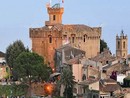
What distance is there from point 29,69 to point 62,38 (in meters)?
18.5

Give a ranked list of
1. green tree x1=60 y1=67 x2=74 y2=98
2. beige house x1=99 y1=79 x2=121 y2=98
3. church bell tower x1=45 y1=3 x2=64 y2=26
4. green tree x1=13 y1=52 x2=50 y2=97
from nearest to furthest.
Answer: beige house x1=99 y1=79 x2=121 y2=98 < green tree x1=60 y1=67 x2=74 y2=98 < green tree x1=13 y1=52 x2=50 y2=97 < church bell tower x1=45 y1=3 x2=64 y2=26

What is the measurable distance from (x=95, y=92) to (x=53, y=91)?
11799 mm

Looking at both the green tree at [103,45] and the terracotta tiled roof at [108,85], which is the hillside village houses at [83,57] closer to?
the terracotta tiled roof at [108,85]

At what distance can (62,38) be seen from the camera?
370 ft

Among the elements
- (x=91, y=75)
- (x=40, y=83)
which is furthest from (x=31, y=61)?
(x=91, y=75)

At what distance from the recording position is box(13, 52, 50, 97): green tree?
94688 mm

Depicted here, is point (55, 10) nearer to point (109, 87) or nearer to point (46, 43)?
point (46, 43)

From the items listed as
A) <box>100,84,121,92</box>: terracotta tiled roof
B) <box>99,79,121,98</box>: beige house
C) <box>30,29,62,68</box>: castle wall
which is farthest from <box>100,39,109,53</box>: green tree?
<box>100,84,121,92</box>: terracotta tiled roof

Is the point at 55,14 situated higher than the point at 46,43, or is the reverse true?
the point at 55,14

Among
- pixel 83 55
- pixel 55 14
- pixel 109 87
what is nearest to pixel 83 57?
pixel 83 55

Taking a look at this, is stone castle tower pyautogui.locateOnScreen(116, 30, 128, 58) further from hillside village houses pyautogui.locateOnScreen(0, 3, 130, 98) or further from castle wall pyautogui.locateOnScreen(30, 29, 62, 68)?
castle wall pyautogui.locateOnScreen(30, 29, 62, 68)

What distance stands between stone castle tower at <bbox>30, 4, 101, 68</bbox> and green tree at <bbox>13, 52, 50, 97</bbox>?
46.9 feet

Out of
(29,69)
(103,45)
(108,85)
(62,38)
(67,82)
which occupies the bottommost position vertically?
(108,85)

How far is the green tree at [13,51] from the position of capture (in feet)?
350
